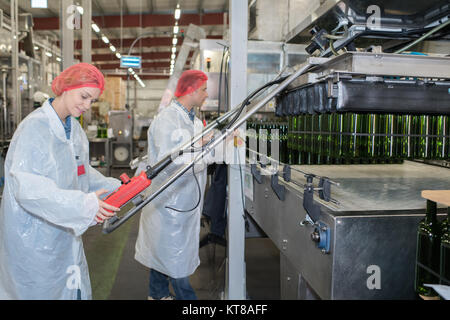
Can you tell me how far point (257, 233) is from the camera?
2.80 m

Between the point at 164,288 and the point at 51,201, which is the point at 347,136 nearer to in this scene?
the point at 51,201

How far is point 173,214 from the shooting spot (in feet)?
8.33

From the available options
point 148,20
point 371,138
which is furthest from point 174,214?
point 148,20

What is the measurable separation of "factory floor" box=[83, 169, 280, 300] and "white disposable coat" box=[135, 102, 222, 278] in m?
0.46

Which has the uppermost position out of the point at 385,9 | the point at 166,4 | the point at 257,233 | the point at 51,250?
the point at 166,4

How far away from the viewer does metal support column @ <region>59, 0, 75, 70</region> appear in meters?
5.51

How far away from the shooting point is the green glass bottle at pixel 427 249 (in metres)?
1.20

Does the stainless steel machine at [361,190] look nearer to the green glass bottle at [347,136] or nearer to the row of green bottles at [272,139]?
the green glass bottle at [347,136]

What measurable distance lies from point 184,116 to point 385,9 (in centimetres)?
146

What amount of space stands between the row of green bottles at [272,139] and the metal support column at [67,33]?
374cm

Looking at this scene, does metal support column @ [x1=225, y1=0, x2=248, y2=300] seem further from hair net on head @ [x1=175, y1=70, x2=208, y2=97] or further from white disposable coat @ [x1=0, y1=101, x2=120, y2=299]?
white disposable coat @ [x1=0, y1=101, x2=120, y2=299]

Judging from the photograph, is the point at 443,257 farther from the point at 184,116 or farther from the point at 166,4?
the point at 166,4

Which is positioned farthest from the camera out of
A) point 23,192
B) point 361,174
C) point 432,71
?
point 361,174

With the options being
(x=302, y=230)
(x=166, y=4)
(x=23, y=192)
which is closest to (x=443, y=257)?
(x=302, y=230)
